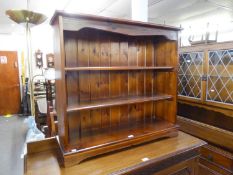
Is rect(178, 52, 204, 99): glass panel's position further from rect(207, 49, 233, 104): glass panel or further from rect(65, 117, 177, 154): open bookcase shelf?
rect(65, 117, 177, 154): open bookcase shelf

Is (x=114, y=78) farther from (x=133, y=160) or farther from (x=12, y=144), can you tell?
(x=12, y=144)

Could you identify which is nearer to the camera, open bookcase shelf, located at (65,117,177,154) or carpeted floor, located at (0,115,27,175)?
open bookcase shelf, located at (65,117,177,154)

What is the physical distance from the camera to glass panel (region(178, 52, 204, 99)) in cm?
218

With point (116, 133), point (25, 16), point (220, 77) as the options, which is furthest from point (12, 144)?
point (220, 77)

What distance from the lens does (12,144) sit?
3506 mm

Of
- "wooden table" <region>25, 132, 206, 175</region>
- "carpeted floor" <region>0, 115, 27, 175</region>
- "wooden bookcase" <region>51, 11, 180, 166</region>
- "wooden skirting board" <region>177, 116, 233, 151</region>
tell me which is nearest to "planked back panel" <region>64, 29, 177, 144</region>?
"wooden bookcase" <region>51, 11, 180, 166</region>

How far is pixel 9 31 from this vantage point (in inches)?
214

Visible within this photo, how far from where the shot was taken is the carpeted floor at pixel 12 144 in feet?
8.74

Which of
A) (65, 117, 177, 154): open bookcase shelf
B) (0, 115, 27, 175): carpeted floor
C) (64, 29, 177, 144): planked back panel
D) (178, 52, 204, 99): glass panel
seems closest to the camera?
(65, 117, 177, 154): open bookcase shelf

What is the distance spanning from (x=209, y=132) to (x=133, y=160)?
1164mm

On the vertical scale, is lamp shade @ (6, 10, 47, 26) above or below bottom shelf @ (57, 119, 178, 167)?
above

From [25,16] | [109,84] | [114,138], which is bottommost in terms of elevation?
[114,138]

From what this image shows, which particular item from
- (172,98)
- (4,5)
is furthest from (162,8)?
(4,5)

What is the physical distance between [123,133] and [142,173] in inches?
13.8
